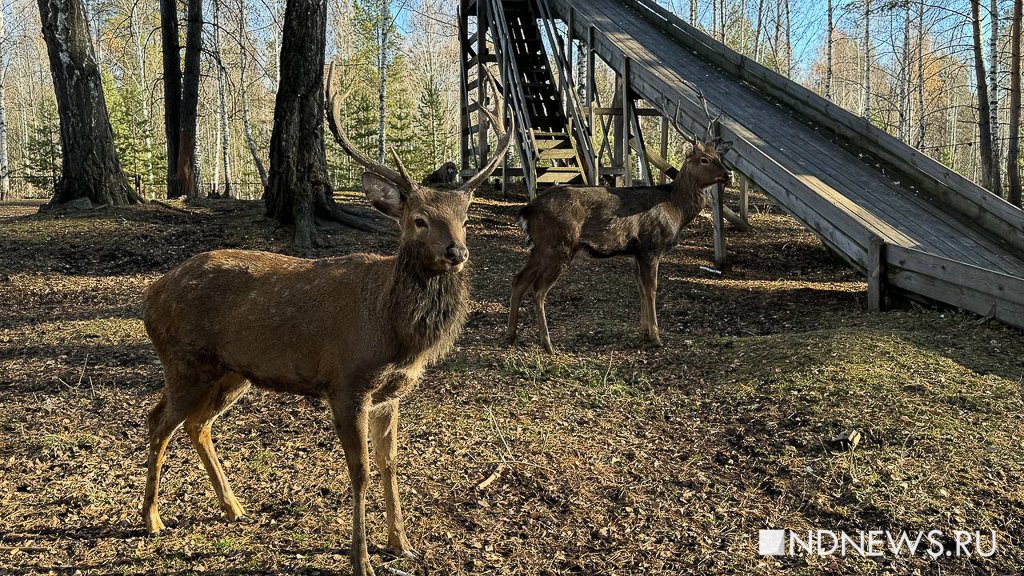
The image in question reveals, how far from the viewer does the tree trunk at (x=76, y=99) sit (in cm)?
1122

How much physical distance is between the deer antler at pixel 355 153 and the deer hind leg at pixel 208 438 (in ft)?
4.68

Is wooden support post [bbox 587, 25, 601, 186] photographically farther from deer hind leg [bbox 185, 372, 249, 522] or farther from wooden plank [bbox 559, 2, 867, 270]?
deer hind leg [bbox 185, 372, 249, 522]

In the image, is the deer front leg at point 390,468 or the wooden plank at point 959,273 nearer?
the deer front leg at point 390,468

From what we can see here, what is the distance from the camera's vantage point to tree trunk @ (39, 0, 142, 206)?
442 inches

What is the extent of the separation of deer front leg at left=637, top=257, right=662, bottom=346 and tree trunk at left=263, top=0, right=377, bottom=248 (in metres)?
4.87

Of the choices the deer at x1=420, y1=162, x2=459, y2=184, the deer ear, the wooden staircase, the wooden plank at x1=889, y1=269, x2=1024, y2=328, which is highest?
the wooden staircase

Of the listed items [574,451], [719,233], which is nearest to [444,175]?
[719,233]

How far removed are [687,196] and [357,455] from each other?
6046mm

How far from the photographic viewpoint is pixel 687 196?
870 centimetres

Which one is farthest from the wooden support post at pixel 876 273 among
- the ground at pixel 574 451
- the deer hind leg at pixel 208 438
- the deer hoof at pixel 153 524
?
the deer hoof at pixel 153 524

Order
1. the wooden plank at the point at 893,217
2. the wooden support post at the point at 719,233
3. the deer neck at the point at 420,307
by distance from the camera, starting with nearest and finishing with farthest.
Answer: the deer neck at the point at 420,307 < the wooden plank at the point at 893,217 < the wooden support post at the point at 719,233

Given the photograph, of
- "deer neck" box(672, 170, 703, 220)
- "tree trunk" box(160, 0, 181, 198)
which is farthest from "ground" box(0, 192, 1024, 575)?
"tree trunk" box(160, 0, 181, 198)

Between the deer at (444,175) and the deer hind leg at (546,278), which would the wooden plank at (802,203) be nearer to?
the deer hind leg at (546,278)

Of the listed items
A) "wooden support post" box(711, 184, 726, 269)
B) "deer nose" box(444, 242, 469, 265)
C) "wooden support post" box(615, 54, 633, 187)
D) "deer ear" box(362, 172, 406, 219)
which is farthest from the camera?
"wooden support post" box(615, 54, 633, 187)
